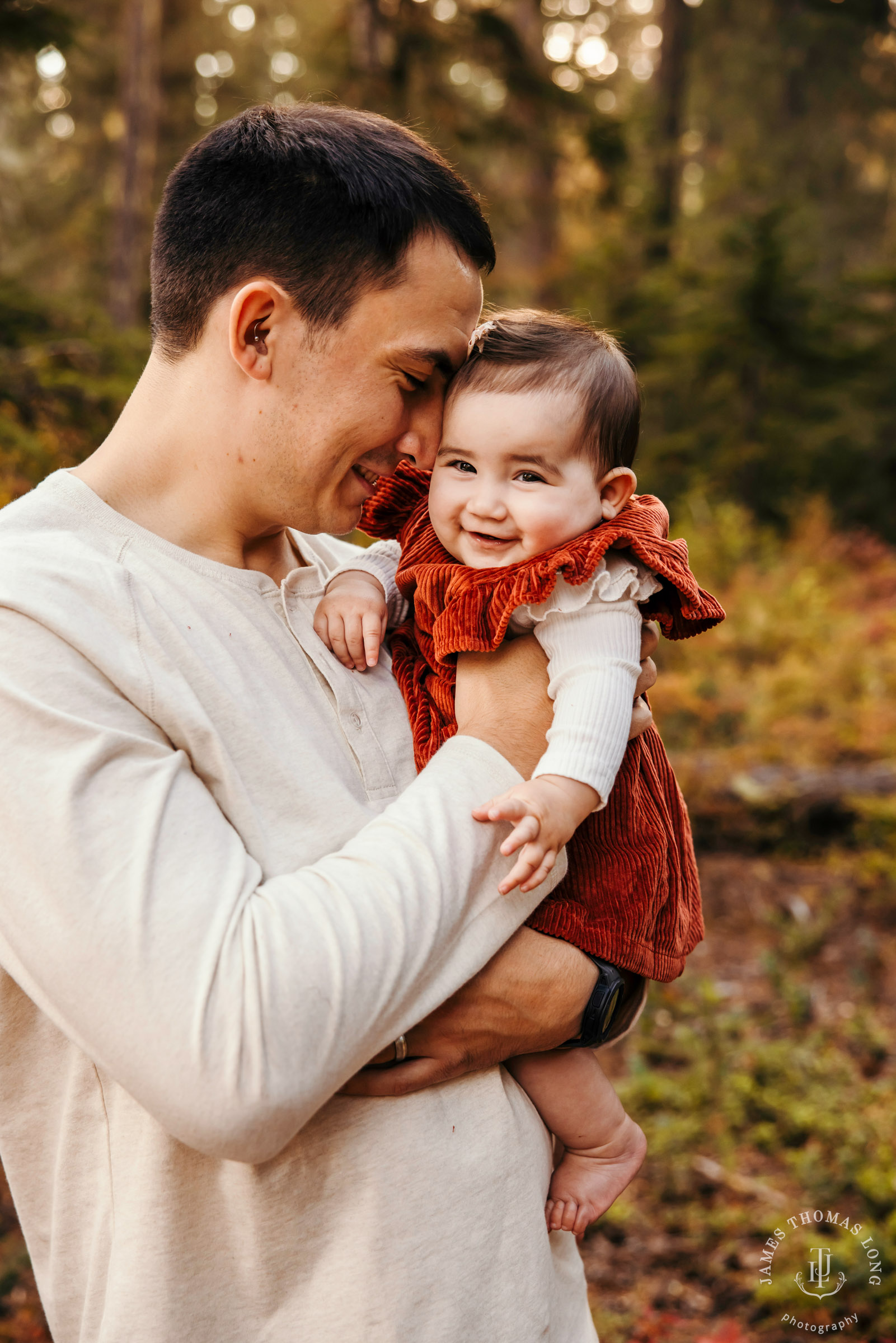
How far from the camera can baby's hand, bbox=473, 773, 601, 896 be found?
126cm

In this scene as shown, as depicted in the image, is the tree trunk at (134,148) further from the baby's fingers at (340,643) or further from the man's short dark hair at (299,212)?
the baby's fingers at (340,643)

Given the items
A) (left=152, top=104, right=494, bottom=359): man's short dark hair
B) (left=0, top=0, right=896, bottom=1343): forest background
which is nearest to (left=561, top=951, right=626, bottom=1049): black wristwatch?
(left=152, top=104, right=494, bottom=359): man's short dark hair

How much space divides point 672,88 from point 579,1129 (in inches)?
576

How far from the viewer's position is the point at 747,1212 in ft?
11.0

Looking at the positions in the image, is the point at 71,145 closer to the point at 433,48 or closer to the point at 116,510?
the point at 433,48

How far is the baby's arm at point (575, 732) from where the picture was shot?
128 cm

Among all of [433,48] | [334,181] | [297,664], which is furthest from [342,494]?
[433,48]

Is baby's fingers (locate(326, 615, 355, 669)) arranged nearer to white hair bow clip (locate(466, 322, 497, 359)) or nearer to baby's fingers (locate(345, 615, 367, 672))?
baby's fingers (locate(345, 615, 367, 672))

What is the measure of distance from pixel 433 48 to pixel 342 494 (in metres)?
7.62

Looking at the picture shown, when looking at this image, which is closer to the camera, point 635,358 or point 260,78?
point 635,358

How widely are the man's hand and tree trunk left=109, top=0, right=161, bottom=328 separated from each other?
9862 mm

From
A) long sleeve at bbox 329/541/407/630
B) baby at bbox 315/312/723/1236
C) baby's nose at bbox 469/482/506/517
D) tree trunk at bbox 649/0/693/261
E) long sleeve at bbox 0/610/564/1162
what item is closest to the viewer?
long sleeve at bbox 0/610/564/1162

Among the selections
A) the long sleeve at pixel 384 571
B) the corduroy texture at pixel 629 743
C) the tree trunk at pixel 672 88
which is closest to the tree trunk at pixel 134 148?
the tree trunk at pixel 672 88

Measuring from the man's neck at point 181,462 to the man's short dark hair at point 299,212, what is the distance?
0.27ft
